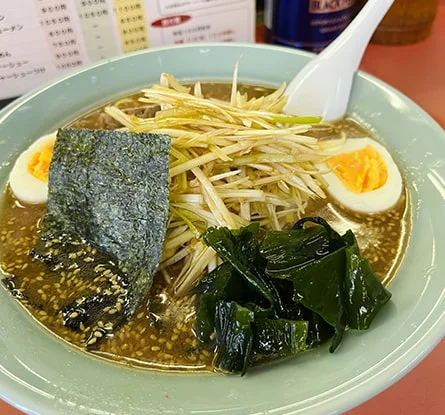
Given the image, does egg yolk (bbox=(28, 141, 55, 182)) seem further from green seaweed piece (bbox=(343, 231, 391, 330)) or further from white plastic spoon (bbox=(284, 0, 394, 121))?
A: green seaweed piece (bbox=(343, 231, 391, 330))

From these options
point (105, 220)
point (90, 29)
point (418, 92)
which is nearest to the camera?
point (105, 220)

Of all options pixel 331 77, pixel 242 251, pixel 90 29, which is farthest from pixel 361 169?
pixel 90 29

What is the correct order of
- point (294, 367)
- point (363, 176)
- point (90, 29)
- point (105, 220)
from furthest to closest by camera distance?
point (90, 29) → point (363, 176) → point (105, 220) → point (294, 367)

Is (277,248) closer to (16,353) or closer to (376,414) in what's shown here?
(376,414)

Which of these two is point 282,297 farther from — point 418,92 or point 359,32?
point 418,92

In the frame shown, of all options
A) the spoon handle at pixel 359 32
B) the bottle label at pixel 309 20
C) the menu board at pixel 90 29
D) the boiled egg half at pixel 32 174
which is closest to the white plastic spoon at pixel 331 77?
the spoon handle at pixel 359 32

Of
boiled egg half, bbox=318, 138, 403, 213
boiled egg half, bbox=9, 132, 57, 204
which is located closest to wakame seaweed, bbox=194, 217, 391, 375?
boiled egg half, bbox=318, 138, 403, 213

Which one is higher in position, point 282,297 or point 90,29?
point 90,29
